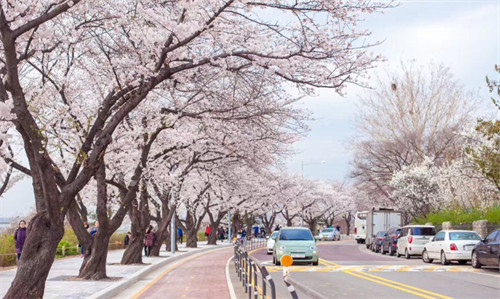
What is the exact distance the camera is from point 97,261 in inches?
795

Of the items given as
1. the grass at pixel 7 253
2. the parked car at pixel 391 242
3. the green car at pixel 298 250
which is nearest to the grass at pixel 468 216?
the parked car at pixel 391 242

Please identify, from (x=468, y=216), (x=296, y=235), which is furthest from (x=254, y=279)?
(x=468, y=216)

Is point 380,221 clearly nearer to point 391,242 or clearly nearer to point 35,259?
point 391,242

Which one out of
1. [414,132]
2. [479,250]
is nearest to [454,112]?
[414,132]

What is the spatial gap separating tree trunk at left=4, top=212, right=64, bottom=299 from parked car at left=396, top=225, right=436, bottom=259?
2474 cm

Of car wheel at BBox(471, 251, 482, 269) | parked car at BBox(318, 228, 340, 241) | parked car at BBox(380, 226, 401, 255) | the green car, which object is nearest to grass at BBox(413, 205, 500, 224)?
parked car at BBox(380, 226, 401, 255)

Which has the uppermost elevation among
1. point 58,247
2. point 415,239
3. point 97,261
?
point 415,239

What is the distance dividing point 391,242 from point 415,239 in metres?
4.42

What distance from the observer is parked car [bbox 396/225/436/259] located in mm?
33938

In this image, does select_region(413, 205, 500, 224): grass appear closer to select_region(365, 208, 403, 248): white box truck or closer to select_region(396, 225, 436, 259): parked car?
select_region(396, 225, 436, 259): parked car

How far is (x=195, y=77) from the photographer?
16875mm

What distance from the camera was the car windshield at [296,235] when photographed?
2906 cm

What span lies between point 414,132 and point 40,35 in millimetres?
46095

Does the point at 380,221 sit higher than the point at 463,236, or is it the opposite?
the point at 380,221
